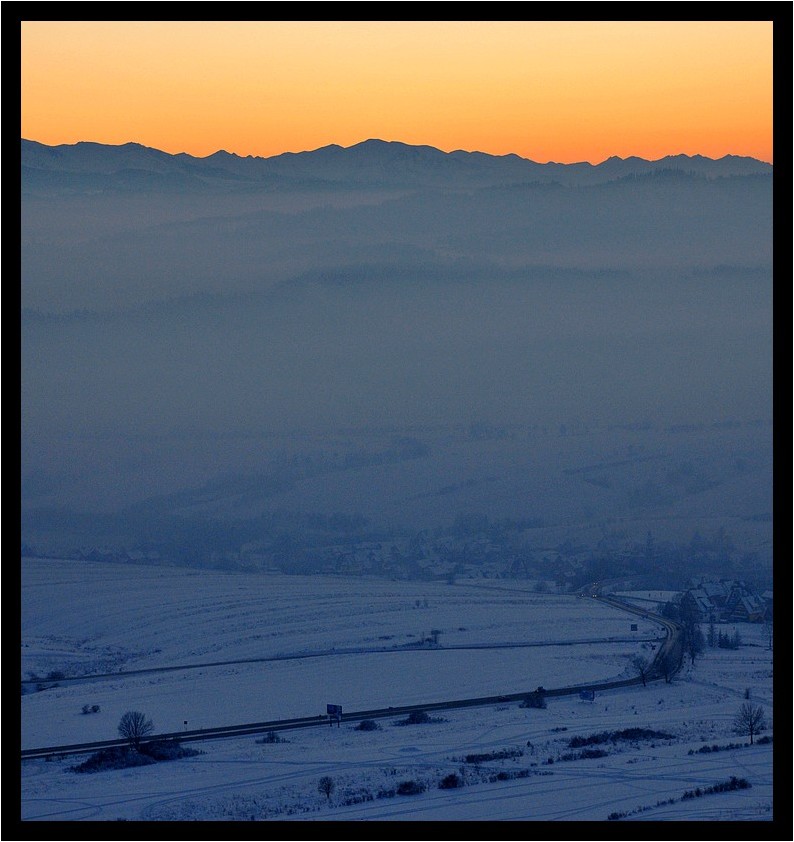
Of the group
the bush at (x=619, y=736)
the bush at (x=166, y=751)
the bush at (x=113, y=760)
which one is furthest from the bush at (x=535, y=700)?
the bush at (x=113, y=760)

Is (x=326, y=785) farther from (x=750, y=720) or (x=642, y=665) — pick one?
(x=642, y=665)

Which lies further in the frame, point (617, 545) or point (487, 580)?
point (617, 545)

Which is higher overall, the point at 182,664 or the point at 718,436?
the point at 718,436

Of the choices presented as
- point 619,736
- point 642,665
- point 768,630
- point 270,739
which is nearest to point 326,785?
point 270,739

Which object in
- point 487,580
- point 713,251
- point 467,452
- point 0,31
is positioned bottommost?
point 487,580

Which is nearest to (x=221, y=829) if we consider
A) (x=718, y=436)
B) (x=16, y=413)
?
(x=16, y=413)

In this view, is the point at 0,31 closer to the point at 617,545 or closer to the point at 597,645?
the point at 597,645

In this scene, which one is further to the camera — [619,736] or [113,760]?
[619,736]
